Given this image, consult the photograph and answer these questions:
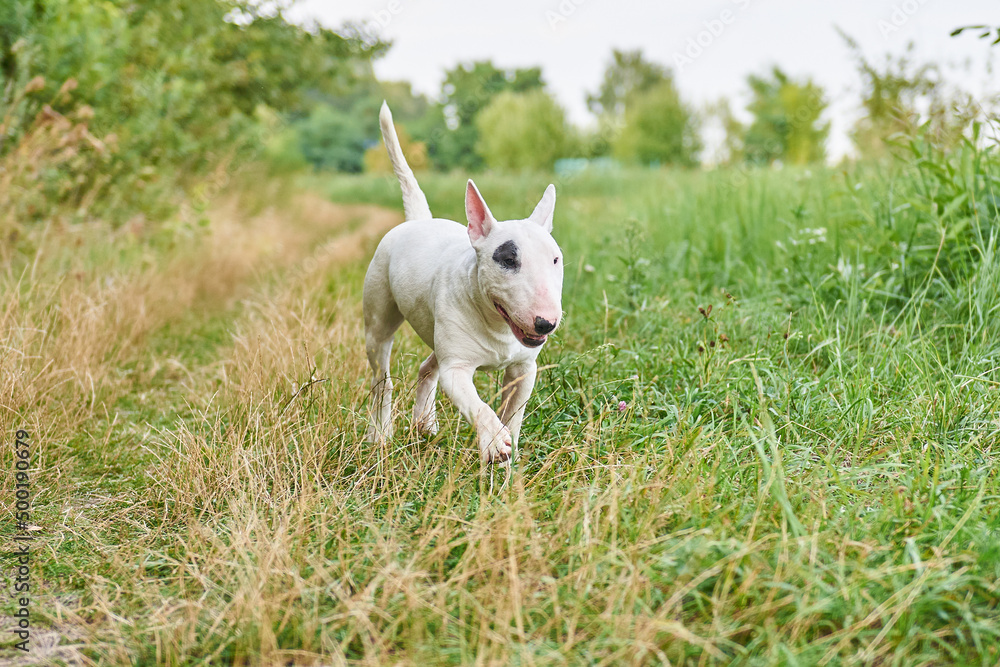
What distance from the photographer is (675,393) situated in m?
3.34

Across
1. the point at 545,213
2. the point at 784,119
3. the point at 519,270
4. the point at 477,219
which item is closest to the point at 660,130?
the point at 784,119

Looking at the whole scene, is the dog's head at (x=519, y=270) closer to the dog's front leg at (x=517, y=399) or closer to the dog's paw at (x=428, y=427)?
the dog's front leg at (x=517, y=399)

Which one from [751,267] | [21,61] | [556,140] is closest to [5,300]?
[21,61]

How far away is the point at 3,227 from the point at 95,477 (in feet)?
9.64

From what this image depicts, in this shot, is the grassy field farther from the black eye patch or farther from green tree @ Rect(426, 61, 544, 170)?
green tree @ Rect(426, 61, 544, 170)

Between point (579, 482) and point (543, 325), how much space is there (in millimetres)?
638

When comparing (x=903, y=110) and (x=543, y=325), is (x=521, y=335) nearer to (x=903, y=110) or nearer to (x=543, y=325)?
(x=543, y=325)

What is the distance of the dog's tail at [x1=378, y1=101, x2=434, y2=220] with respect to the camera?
3.37m

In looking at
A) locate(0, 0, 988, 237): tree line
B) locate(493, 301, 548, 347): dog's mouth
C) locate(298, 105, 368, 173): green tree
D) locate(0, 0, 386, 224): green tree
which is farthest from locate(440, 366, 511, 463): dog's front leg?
locate(298, 105, 368, 173): green tree

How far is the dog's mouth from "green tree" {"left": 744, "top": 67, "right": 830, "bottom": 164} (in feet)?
38.5

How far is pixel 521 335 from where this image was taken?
98.4 inches

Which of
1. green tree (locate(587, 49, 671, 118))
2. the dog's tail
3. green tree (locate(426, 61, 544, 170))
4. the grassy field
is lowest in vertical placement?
the grassy field

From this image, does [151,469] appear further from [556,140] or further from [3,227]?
[556,140]

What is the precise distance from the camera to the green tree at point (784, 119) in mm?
16812
